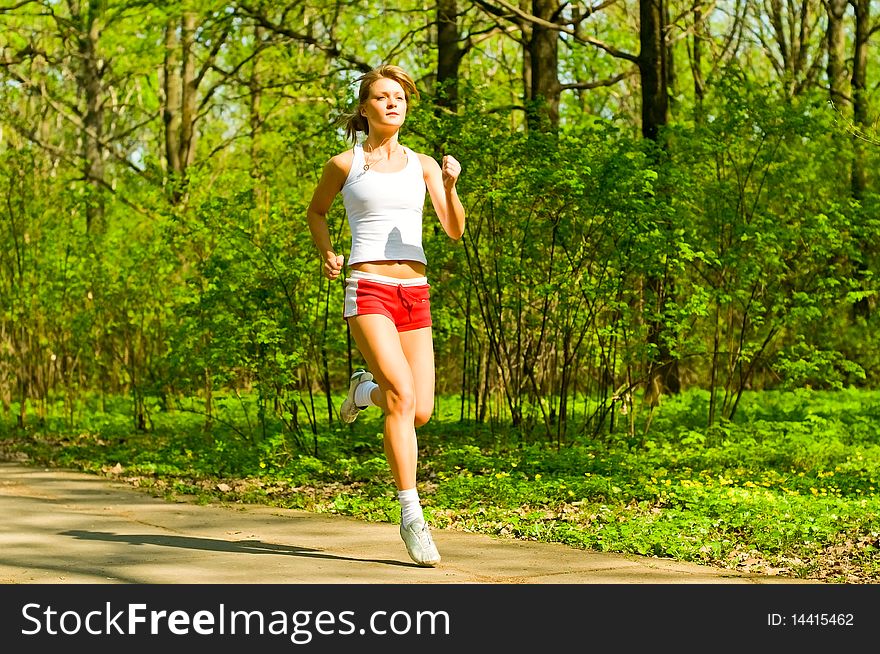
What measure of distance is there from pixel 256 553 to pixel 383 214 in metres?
1.81

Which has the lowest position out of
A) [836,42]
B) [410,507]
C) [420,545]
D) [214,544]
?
[214,544]

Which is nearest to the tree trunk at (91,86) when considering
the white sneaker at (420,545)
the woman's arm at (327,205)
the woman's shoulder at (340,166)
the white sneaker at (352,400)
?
the white sneaker at (352,400)

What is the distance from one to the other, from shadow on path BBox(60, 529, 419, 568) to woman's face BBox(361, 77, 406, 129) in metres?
2.02

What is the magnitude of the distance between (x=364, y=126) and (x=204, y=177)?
676 centimetres

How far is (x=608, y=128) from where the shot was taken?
10703 millimetres

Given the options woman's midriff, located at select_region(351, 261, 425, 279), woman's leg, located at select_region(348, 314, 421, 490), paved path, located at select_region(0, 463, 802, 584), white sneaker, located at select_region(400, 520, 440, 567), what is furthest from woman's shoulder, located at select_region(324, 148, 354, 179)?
paved path, located at select_region(0, 463, 802, 584)

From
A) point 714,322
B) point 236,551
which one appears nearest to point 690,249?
point 714,322

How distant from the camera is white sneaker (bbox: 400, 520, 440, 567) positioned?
5.62 meters

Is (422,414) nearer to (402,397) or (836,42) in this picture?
(402,397)

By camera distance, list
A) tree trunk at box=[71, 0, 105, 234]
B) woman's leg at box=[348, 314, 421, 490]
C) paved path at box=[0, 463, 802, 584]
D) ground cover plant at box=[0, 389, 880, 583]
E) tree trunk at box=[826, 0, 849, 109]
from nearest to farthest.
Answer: paved path at box=[0, 463, 802, 584] < woman's leg at box=[348, 314, 421, 490] < ground cover plant at box=[0, 389, 880, 583] < tree trunk at box=[71, 0, 105, 234] < tree trunk at box=[826, 0, 849, 109]

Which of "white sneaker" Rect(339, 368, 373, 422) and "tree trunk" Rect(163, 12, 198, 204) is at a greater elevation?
"tree trunk" Rect(163, 12, 198, 204)

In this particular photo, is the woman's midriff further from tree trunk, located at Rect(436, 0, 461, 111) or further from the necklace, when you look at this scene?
tree trunk, located at Rect(436, 0, 461, 111)

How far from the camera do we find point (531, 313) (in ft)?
36.8

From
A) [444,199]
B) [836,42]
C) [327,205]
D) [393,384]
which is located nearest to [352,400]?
[393,384]
